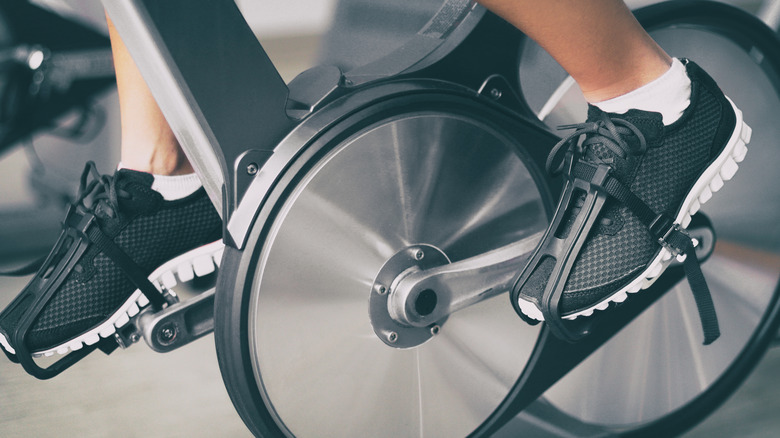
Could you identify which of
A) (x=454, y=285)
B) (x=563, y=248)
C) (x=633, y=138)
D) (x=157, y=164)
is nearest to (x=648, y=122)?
(x=633, y=138)

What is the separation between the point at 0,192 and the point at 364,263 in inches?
51.9

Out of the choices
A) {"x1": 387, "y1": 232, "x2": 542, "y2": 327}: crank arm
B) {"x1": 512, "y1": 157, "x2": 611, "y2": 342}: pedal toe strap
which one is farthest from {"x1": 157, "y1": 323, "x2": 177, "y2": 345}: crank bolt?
{"x1": 512, "y1": 157, "x2": 611, "y2": 342}: pedal toe strap

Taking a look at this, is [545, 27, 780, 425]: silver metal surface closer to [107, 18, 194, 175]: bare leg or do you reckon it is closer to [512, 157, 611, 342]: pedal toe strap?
[512, 157, 611, 342]: pedal toe strap

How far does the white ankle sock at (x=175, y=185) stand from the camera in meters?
0.92

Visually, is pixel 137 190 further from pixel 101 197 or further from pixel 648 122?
pixel 648 122

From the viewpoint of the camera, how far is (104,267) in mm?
880

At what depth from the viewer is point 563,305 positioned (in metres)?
0.76

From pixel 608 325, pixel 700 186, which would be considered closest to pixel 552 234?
pixel 700 186

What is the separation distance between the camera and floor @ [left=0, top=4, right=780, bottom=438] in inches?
43.2

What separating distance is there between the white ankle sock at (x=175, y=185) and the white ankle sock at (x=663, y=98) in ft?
1.70

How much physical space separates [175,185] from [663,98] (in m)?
0.60

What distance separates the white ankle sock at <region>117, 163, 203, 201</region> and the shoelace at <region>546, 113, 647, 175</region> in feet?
1.49

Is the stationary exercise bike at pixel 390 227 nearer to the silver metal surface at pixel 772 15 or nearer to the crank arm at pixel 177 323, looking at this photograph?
the crank arm at pixel 177 323

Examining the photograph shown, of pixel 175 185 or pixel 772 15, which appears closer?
pixel 175 185
